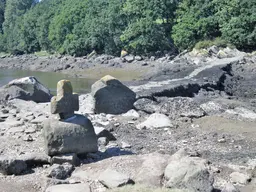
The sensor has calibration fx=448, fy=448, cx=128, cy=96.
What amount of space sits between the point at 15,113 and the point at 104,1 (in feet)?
175

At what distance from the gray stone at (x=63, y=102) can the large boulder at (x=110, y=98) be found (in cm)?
618

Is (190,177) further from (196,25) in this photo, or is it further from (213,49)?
(196,25)

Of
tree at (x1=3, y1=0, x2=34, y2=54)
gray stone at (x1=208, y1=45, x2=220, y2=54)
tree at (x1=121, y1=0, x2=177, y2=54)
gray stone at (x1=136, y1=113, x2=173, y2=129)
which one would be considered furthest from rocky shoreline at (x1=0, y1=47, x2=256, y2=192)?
tree at (x1=3, y1=0, x2=34, y2=54)

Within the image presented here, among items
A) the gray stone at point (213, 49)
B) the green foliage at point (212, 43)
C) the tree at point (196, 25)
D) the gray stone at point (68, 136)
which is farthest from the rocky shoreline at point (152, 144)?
the tree at point (196, 25)

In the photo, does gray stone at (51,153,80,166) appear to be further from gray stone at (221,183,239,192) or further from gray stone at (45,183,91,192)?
gray stone at (221,183,239,192)

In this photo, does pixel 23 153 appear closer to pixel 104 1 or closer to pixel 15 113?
pixel 15 113

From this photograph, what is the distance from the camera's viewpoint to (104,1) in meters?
68.1

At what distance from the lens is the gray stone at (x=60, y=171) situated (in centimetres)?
983

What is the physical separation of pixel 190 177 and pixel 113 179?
1.54 metres

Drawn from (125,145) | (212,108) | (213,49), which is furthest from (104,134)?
(213,49)

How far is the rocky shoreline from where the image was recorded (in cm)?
935

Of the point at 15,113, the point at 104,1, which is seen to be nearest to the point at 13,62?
the point at 104,1

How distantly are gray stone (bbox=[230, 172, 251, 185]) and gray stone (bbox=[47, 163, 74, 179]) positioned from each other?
3657 millimetres

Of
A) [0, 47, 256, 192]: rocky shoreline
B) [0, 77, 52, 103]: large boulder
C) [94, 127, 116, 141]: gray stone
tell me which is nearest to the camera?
[0, 47, 256, 192]: rocky shoreline
